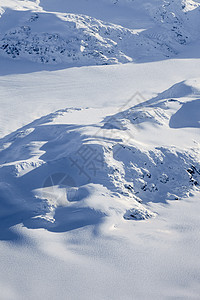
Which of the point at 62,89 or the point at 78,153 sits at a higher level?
the point at 78,153

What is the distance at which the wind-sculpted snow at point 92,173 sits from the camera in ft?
27.0

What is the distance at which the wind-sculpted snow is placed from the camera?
27.0 ft

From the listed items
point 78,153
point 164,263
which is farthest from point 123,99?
point 164,263

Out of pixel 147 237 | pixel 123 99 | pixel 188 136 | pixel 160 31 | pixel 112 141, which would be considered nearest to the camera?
pixel 147 237

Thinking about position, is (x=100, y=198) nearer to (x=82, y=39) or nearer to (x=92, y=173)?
(x=92, y=173)

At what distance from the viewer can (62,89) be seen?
66.6 ft

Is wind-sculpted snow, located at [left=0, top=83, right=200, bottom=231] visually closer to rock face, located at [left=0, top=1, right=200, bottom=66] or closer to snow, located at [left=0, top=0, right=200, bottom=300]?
snow, located at [left=0, top=0, right=200, bottom=300]

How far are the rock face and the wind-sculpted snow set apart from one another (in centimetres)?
1292

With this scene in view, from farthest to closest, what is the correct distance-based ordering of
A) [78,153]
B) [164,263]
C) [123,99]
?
[123,99], [78,153], [164,263]

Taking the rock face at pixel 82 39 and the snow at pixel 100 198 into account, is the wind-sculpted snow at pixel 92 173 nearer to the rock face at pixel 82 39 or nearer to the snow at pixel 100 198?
the snow at pixel 100 198

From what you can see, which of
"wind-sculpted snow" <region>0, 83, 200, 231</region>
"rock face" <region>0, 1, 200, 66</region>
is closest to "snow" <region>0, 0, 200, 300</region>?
"wind-sculpted snow" <region>0, 83, 200, 231</region>

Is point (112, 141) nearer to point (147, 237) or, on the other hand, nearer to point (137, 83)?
point (147, 237)

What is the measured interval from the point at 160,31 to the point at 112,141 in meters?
19.9

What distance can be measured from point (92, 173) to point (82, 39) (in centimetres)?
1726
